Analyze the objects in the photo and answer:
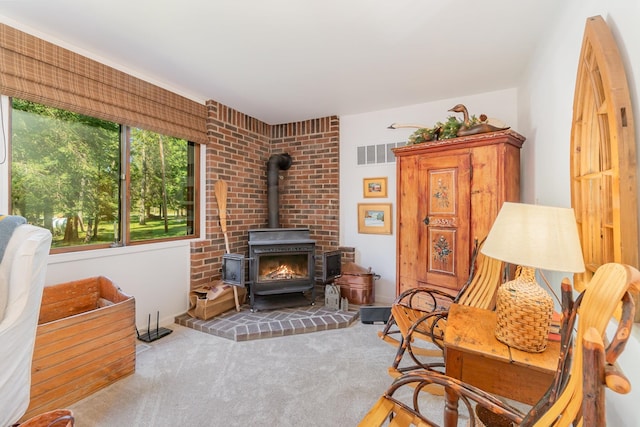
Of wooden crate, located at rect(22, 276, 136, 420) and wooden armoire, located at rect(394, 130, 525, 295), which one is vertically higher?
wooden armoire, located at rect(394, 130, 525, 295)

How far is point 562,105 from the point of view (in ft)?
5.56

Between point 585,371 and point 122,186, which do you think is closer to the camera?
point 585,371

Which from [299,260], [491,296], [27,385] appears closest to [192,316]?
[299,260]

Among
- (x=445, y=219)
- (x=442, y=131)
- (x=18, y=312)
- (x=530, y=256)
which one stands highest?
(x=442, y=131)

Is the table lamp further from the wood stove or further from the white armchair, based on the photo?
the wood stove

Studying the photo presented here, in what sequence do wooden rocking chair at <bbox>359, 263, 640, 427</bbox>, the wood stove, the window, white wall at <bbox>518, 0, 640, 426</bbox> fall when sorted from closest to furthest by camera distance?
wooden rocking chair at <bbox>359, 263, 640, 427</bbox> < white wall at <bbox>518, 0, 640, 426</bbox> < the window < the wood stove

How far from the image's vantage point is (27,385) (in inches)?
52.8

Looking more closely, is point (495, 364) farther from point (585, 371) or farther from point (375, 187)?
point (375, 187)

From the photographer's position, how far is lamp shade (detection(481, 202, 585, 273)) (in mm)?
1056

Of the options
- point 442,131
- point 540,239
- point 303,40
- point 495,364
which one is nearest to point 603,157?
point 540,239

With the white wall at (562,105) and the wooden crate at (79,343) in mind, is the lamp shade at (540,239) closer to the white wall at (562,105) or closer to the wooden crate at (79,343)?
the white wall at (562,105)

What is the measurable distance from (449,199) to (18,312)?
2901 millimetres

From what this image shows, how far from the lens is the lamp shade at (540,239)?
3.46ft

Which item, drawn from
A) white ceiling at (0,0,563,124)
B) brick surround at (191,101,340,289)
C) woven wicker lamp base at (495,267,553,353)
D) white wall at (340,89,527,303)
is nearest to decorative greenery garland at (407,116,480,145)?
white ceiling at (0,0,563,124)
